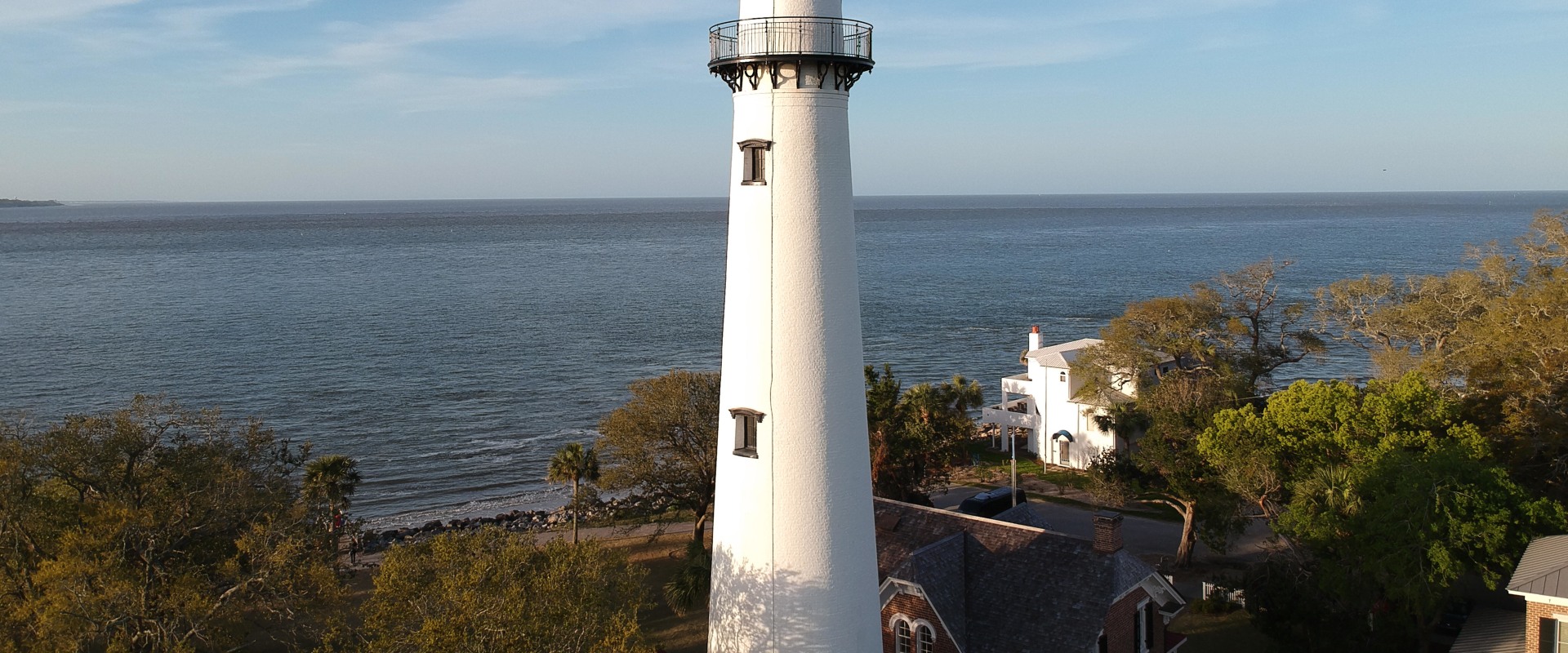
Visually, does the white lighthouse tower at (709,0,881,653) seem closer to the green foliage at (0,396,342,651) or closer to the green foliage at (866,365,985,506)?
the green foliage at (0,396,342,651)

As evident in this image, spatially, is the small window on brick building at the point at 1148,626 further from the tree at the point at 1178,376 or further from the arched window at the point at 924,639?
the tree at the point at 1178,376

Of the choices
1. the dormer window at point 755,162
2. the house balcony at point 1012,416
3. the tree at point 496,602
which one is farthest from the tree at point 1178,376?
the dormer window at point 755,162

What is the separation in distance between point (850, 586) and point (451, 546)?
604 cm

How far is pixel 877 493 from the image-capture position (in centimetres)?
3347

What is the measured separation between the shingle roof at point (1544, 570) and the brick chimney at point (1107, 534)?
20.6 ft

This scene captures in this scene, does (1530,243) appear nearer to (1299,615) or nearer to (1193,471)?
(1193,471)

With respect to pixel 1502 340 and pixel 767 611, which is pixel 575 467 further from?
pixel 1502 340

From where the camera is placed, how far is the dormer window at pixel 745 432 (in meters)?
15.2

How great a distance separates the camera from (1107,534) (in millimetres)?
20734

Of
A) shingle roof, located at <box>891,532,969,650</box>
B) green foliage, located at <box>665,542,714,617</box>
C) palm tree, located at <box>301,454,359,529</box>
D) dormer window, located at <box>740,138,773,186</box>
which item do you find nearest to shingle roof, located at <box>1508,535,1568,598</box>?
shingle roof, located at <box>891,532,969,650</box>

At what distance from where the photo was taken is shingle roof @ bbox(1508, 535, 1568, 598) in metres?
18.2

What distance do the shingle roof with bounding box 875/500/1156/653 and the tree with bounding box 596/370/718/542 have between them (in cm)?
1089

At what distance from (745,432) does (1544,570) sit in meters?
14.0

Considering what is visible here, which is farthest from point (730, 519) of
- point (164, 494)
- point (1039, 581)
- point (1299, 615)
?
point (1299, 615)
